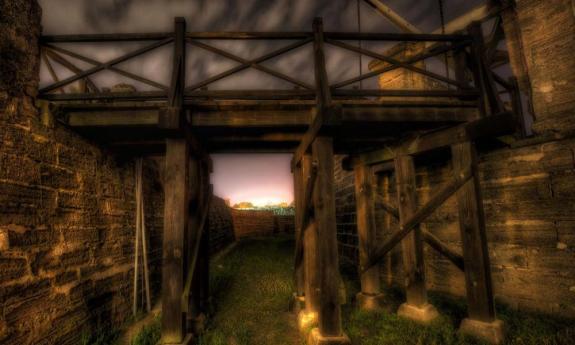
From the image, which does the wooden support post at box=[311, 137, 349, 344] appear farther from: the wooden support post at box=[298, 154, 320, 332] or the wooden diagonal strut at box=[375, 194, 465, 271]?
the wooden diagonal strut at box=[375, 194, 465, 271]

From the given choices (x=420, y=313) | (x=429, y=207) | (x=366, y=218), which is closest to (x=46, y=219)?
(x=366, y=218)

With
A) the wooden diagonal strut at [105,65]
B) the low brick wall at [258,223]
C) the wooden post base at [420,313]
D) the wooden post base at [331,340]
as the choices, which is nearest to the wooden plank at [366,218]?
the wooden post base at [420,313]

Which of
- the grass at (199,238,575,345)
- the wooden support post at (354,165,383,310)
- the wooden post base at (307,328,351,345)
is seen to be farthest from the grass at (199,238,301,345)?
the wooden support post at (354,165,383,310)

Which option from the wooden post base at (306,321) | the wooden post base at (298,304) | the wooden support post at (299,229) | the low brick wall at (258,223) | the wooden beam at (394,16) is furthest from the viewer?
the low brick wall at (258,223)

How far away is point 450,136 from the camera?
3906mm

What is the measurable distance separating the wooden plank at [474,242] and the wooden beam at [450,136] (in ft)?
0.43

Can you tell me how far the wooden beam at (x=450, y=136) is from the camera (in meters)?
3.38

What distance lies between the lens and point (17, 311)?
9.26 ft

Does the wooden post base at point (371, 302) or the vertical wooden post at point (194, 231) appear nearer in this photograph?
the vertical wooden post at point (194, 231)

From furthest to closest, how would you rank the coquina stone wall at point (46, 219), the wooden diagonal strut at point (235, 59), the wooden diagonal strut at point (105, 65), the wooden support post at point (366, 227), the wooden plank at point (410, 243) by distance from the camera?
the wooden support post at point (366, 227), the wooden plank at point (410, 243), the wooden diagonal strut at point (235, 59), the wooden diagonal strut at point (105, 65), the coquina stone wall at point (46, 219)

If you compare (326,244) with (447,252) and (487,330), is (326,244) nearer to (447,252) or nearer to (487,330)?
(447,252)

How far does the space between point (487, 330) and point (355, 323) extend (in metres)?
1.65

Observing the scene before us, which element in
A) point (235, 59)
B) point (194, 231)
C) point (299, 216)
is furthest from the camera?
point (299, 216)

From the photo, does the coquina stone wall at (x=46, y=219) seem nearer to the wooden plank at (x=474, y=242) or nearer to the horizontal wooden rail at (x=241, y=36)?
the horizontal wooden rail at (x=241, y=36)
